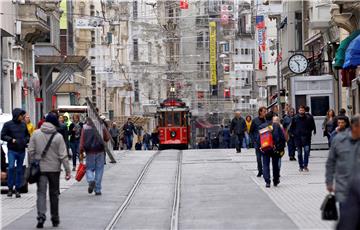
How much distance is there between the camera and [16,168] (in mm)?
24906

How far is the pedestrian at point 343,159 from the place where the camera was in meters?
12.6

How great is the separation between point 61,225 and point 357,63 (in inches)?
657

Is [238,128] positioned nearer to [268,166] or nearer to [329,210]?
[268,166]

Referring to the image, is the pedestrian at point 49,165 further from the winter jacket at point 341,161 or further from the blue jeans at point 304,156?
the blue jeans at point 304,156

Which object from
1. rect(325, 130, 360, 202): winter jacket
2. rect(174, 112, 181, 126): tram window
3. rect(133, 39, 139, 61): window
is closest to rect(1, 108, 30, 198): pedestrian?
rect(325, 130, 360, 202): winter jacket

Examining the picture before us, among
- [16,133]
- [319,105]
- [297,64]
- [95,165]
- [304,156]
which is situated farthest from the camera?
[297,64]

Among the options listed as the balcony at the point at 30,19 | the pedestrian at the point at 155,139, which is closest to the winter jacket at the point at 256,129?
the balcony at the point at 30,19

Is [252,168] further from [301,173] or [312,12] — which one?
[312,12]

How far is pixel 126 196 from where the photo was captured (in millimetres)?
25047

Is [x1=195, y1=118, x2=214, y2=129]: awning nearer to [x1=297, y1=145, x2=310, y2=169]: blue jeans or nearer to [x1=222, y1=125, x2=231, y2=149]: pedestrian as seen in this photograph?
[x1=222, y1=125, x2=231, y2=149]: pedestrian

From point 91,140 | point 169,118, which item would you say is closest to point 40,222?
point 91,140

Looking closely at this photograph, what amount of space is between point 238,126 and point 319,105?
3439 millimetres

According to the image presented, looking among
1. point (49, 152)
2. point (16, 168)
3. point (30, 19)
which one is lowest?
point (16, 168)

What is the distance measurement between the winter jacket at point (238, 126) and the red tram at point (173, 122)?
22.5m
